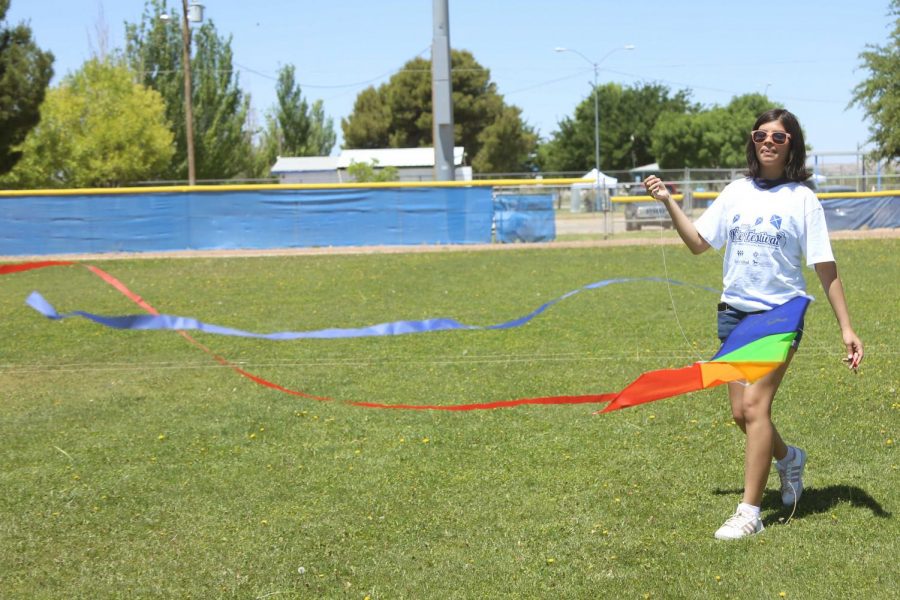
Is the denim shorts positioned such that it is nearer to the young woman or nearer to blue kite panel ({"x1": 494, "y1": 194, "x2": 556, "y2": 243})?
the young woman

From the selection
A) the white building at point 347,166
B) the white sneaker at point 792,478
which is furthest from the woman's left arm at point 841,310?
the white building at point 347,166

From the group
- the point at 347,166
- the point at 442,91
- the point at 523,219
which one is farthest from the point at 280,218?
the point at 347,166

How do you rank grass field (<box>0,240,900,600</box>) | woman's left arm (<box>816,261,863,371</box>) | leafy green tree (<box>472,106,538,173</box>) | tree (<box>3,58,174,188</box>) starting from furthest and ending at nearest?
leafy green tree (<box>472,106,538,173</box>), tree (<box>3,58,174,188</box>), woman's left arm (<box>816,261,863,371</box>), grass field (<box>0,240,900,600</box>)

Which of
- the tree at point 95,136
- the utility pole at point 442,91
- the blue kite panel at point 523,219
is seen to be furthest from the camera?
the tree at point 95,136

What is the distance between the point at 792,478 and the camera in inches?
197

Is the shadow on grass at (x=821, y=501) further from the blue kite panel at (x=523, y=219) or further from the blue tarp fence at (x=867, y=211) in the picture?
the blue tarp fence at (x=867, y=211)

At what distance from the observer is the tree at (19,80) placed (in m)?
29.6

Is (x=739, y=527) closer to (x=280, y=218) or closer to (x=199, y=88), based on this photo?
(x=280, y=218)

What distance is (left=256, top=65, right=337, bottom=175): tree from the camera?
69500 millimetres

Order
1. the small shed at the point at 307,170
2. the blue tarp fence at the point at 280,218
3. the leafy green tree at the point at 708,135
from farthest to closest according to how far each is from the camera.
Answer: the leafy green tree at the point at 708,135 < the small shed at the point at 307,170 < the blue tarp fence at the point at 280,218

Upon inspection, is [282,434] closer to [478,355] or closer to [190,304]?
[478,355]

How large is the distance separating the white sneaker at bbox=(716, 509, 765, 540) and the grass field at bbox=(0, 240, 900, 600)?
48mm

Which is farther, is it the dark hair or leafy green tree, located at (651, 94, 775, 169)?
leafy green tree, located at (651, 94, 775, 169)

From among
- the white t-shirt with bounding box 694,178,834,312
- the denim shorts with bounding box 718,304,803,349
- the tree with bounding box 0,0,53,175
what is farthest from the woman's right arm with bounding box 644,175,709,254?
the tree with bounding box 0,0,53,175
